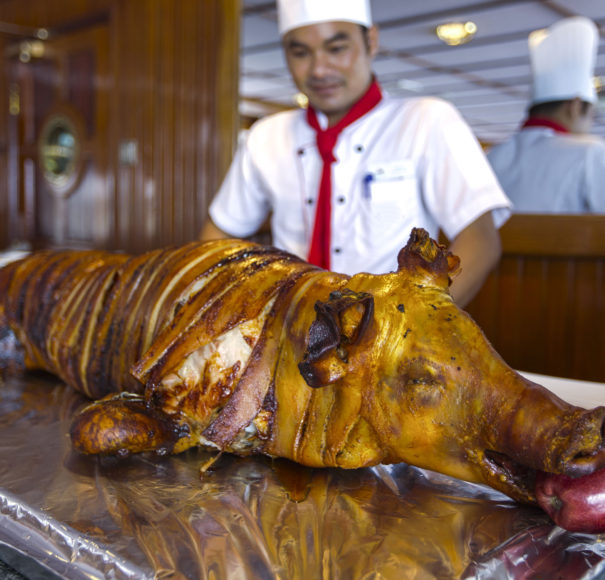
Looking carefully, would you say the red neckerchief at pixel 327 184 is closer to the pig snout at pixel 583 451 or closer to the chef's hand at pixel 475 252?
the chef's hand at pixel 475 252

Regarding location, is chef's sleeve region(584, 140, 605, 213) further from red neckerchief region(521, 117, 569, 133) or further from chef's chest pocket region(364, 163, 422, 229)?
chef's chest pocket region(364, 163, 422, 229)

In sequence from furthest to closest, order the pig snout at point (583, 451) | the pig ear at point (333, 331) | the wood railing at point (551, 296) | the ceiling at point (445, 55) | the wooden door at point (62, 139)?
1. the ceiling at point (445, 55)
2. the wooden door at point (62, 139)
3. the wood railing at point (551, 296)
4. the pig ear at point (333, 331)
5. the pig snout at point (583, 451)

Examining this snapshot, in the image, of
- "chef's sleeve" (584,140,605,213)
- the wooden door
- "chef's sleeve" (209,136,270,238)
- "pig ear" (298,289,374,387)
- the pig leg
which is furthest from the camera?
the wooden door

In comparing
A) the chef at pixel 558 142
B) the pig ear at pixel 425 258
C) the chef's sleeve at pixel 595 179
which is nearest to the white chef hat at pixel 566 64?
the chef at pixel 558 142

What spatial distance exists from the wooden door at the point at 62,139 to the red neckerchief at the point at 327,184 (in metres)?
2.20

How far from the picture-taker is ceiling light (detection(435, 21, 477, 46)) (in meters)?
5.28

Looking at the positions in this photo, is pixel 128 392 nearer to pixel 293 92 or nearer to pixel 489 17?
pixel 489 17

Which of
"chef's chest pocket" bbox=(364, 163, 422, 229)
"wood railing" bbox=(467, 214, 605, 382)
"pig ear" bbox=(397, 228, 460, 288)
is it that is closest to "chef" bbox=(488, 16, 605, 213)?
"wood railing" bbox=(467, 214, 605, 382)

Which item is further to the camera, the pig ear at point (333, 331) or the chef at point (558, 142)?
the chef at point (558, 142)

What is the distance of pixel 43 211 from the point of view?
4355 millimetres

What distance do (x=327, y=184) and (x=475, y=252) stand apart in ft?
1.60

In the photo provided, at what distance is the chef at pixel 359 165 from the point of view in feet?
5.71

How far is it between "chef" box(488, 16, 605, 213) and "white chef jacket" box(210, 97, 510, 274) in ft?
3.83

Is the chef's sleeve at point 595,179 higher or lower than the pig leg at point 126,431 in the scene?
higher
